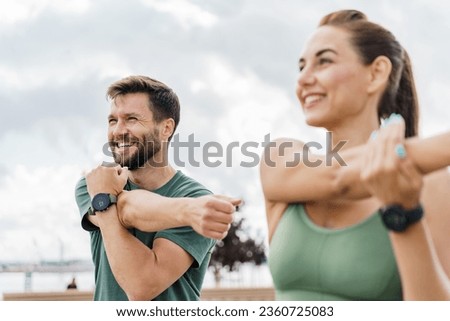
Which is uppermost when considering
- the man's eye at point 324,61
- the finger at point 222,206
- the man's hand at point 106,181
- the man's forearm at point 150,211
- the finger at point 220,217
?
the man's eye at point 324,61

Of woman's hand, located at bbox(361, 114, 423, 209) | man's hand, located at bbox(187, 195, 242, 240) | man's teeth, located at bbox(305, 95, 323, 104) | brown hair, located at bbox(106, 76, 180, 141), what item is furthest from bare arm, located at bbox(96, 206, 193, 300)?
woman's hand, located at bbox(361, 114, 423, 209)

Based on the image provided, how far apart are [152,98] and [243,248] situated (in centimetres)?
1172

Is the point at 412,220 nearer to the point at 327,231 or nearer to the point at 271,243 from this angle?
the point at 327,231

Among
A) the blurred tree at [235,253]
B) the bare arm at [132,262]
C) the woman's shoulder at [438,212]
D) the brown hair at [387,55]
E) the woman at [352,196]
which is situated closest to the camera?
the woman at [352,196]

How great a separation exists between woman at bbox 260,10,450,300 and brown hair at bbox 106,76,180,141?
2.69ft

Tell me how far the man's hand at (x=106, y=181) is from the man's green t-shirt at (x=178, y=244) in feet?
0.44

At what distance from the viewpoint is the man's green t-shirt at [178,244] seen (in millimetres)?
1827

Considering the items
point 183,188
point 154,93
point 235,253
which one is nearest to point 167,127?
point 154,93

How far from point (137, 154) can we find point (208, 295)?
2.40 meters

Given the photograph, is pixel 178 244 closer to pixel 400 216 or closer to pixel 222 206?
pixel 222 206

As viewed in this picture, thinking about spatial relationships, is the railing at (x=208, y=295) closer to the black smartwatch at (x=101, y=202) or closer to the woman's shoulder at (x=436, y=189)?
the black smartwatch at (x=101, y=202)

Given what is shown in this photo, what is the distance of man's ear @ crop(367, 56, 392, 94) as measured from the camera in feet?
4.12

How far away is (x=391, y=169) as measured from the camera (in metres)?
0.92

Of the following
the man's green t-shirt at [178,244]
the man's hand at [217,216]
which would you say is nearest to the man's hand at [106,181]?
the man's green t-shirt at [178,244]
